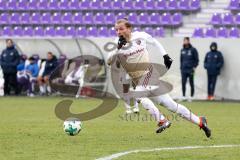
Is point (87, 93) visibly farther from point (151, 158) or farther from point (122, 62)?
point (151, 158)

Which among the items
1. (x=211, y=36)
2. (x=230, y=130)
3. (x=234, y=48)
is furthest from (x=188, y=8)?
(x=230, y=130)

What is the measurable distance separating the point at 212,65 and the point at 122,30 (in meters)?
12.9

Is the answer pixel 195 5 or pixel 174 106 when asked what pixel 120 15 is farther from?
pixel 174 106

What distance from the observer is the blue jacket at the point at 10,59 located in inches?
1015

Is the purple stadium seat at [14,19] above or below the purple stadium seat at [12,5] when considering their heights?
below

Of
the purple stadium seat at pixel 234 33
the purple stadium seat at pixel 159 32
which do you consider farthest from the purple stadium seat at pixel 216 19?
the purple stadium seat at pixel 159 32

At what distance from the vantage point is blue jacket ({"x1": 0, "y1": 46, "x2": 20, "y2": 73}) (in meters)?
25.8

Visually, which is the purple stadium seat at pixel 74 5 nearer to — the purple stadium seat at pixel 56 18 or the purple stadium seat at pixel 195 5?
the purple stadium seat at pixel 56 18

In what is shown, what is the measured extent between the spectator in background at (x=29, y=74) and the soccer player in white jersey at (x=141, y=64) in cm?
1492

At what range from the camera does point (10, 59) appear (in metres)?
25.8

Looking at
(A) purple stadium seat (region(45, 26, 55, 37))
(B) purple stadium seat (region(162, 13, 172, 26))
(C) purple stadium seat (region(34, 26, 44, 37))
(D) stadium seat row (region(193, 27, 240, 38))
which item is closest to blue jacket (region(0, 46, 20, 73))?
(A) purple stadium seat (region(45, 26, 55, 37))

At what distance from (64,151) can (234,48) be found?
1572 cm

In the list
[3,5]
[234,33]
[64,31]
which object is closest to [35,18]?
[64,31]

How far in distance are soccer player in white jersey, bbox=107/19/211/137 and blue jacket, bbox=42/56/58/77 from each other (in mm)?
14501
